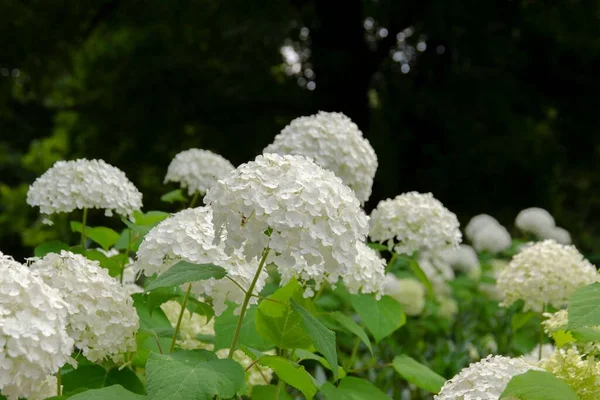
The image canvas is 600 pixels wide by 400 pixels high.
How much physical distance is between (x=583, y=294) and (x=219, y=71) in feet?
28.4

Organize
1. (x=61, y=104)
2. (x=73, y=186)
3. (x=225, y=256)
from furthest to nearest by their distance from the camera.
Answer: (x=61, y=104) → (x=73, y=186) → (x=225, y=256)

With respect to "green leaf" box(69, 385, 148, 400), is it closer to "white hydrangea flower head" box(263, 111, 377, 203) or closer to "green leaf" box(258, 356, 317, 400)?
"green leaf" box(258, 356, 317, 400)

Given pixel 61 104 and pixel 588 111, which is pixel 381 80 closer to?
pixel 588 111

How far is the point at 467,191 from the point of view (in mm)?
10203

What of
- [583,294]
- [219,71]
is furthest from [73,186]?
[219,71]

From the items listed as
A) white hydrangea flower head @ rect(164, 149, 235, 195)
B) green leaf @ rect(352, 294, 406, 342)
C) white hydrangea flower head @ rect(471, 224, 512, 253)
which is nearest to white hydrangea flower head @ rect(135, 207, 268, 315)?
green leaf @ rect(352, 294, 406, 342)

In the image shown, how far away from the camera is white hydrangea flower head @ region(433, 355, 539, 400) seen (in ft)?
4.02

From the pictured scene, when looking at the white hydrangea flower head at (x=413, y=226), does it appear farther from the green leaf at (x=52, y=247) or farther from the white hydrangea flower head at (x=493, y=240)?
the white hydrangea flower head at (x=493, y=240)

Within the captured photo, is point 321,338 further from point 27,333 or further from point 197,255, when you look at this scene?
point 27,333

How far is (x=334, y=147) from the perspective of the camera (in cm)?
221

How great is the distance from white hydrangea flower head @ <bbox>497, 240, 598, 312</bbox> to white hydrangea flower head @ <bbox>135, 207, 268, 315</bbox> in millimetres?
888

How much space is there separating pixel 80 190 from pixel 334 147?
73 centimetres

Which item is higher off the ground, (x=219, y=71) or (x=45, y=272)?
(x=219, y=71)

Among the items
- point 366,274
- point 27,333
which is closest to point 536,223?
point 366,274
